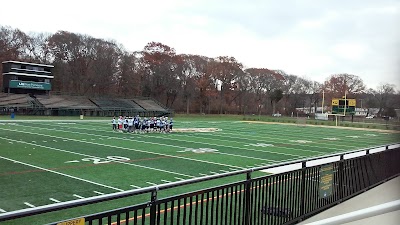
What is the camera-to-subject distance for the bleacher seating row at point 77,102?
4356cm

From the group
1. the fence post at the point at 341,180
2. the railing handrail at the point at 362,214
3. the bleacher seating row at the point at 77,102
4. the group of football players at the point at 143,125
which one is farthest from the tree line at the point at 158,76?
the railing handrail at the point at 362,214

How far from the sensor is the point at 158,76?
66.4m

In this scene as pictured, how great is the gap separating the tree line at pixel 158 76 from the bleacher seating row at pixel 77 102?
375 cm

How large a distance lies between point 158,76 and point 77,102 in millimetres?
18572

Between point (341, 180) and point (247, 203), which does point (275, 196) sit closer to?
point (247, 203)

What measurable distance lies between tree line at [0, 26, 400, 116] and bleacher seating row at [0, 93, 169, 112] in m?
3.75

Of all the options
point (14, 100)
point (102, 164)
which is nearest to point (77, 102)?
point (14, 100)

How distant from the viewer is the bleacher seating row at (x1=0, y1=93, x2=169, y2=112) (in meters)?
43.6

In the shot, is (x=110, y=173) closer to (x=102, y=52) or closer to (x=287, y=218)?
(x=287, y=218)

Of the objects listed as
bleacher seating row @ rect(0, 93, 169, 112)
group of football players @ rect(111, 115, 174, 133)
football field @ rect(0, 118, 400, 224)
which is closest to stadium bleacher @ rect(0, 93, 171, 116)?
bleacher seating row @ rect(0, 93, 169, 112)

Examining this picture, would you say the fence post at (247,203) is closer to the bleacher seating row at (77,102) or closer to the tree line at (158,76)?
the bleacher seating row at (77,102)

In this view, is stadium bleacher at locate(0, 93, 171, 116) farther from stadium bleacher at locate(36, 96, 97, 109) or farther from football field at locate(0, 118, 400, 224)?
football field at locate(0, 118, 400, 224)

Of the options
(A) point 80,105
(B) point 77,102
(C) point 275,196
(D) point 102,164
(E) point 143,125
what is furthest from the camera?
(B) point 77,102

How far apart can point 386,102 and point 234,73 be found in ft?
238
